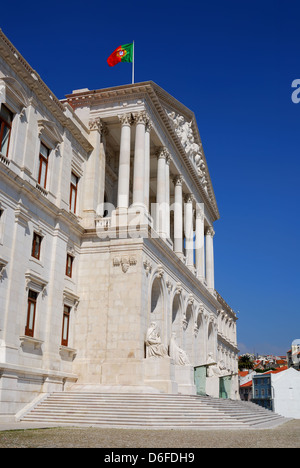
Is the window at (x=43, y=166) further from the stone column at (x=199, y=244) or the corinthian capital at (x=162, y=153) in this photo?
the stone column at (x=199, y=244)

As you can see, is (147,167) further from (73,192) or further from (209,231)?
(209,231)

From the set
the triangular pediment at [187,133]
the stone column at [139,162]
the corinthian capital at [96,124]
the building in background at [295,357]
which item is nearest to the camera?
the stone column at [139,162]

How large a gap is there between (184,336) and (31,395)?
56.6ft

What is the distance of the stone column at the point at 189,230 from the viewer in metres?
42.8

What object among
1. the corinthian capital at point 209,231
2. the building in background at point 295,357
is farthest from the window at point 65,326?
the building in background at point 295,357

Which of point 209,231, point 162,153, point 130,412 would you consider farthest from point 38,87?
point 209,231

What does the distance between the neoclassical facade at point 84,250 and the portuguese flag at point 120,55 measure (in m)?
2.75

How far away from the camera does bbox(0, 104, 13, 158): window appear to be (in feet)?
78.9

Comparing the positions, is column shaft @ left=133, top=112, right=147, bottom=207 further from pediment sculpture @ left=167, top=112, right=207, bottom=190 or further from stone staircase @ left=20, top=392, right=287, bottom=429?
stone staircase @ left=20, top=392, right=287, bottom=429

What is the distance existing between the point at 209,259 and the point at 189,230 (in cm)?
872

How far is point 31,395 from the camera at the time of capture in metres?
23.6

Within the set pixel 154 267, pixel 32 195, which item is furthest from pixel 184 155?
pixel 32 195

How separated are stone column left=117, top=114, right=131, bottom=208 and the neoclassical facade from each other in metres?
0.08
